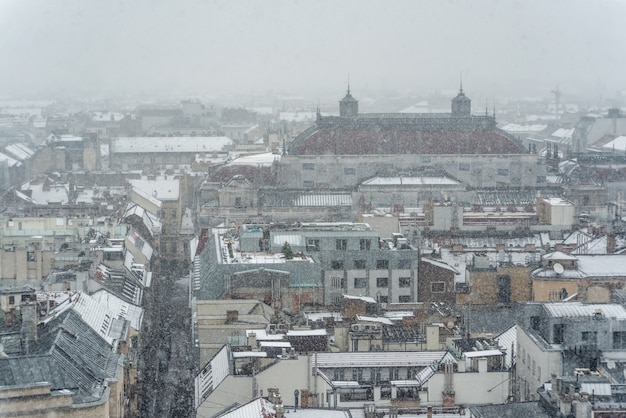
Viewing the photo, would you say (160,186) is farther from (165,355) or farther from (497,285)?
(497,285)

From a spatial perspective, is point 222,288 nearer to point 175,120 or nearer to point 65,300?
point 65,300

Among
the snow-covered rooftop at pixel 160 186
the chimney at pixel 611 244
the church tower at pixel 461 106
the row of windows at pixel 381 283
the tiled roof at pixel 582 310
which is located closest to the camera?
the tiled roof at pixel 582 310

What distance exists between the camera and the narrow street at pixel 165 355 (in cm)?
3709

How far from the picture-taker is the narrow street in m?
37.1

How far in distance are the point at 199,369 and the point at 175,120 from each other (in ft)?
427

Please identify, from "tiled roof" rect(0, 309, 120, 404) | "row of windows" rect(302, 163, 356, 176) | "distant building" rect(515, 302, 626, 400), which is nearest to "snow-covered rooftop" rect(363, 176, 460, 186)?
"row of windows" rect(302, 163, 356, 176)

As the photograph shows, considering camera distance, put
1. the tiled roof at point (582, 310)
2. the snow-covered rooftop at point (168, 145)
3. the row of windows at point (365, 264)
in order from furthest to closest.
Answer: the snow-covered rooftop at point (168, 145)
the row of windows at point (365, 264)
the tiled roof at point (582, 310)

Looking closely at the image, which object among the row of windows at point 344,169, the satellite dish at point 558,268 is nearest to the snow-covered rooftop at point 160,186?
the row of windows at point 344,169

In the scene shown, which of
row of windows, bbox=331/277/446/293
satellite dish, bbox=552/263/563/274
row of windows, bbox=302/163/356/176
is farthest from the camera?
row of windows, bbox=302/163/356/176

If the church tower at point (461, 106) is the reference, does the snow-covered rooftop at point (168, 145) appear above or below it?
below

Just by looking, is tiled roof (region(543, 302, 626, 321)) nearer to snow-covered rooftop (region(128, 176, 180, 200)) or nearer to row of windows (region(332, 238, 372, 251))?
row of windows (region(332, 238, 372, 251))

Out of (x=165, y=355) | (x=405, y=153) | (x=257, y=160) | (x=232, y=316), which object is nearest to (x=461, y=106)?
(x=405, y=153)

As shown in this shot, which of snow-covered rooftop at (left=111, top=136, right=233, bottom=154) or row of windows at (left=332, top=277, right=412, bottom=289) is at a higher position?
row of windows at (left=332, top=277, right=412, bottom=289)

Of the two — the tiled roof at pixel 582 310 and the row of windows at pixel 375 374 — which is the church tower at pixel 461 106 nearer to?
the tiled roof at pixel 582 310
